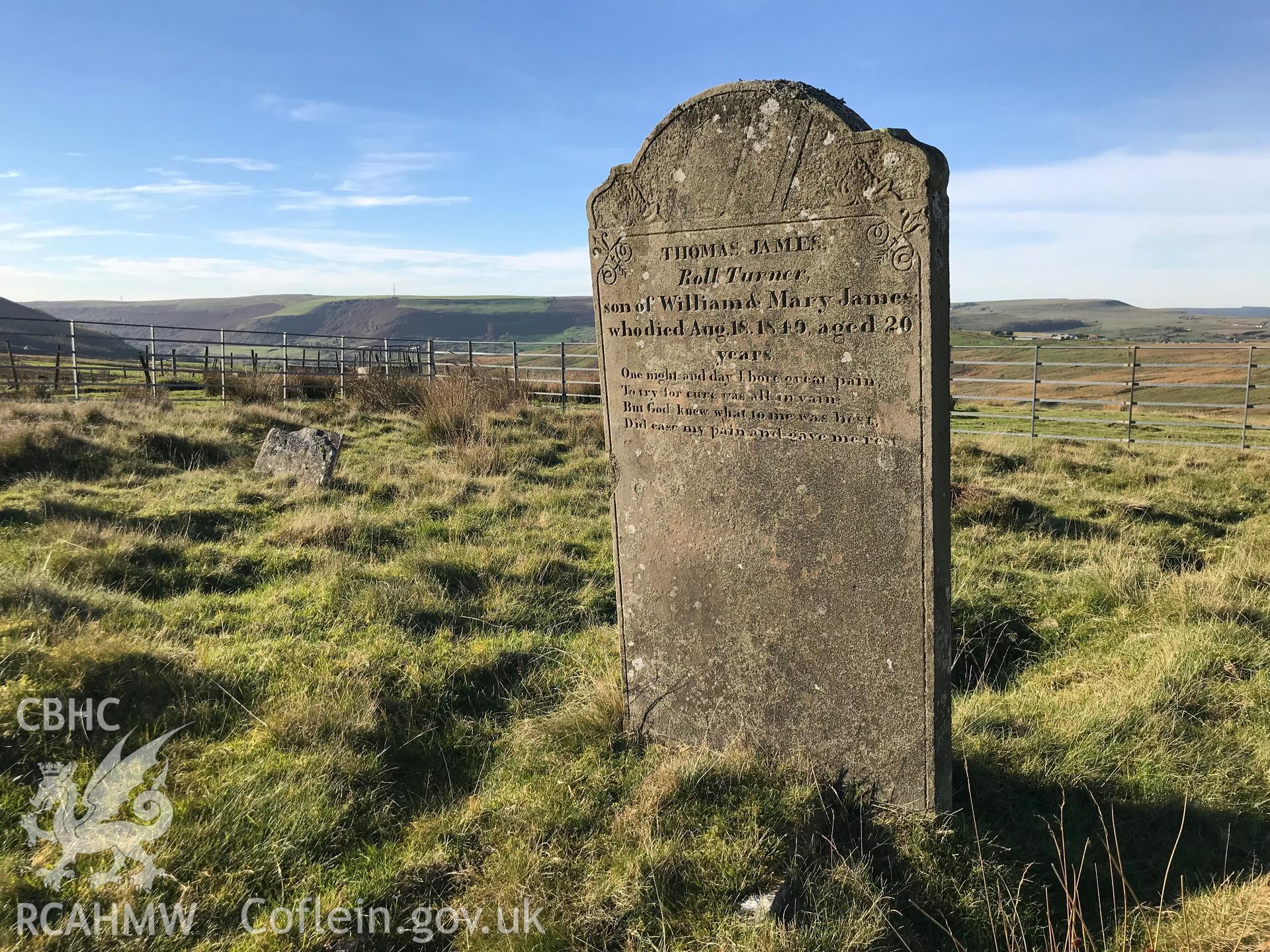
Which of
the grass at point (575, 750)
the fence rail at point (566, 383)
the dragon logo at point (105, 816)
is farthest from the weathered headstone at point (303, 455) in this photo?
the dragon logo at point (105, 816)

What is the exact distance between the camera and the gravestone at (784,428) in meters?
2.91

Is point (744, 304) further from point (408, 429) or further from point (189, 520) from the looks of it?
point (408, 429)

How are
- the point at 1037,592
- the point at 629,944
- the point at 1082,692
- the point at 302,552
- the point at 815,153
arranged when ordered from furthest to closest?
the point at 302,552, the point at 1037,592, the point at 1082,692, the point at 815,153, the point at 629,944

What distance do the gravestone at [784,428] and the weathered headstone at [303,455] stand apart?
610 cm

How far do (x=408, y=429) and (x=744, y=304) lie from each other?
10.7 metres

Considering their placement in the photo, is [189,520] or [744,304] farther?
[189,520]

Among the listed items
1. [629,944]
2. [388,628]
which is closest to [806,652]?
[629,944]

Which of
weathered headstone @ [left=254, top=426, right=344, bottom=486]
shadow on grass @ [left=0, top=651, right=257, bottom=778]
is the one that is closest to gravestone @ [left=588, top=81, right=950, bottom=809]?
shadow on grass @ [left=0, top=651, right=257, bottom=778]

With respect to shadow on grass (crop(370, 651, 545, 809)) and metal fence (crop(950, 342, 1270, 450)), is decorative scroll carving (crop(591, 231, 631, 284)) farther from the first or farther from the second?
metal fence (crop(950, 342, 1270, 450))

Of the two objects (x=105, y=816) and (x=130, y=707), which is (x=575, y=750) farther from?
(x=130, y=707)

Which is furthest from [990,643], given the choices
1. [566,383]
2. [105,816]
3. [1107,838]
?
[566,383]

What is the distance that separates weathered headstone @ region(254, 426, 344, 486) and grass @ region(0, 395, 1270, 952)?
6.28ft

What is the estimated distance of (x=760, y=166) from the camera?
10.2 ft

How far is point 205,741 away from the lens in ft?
11.6
